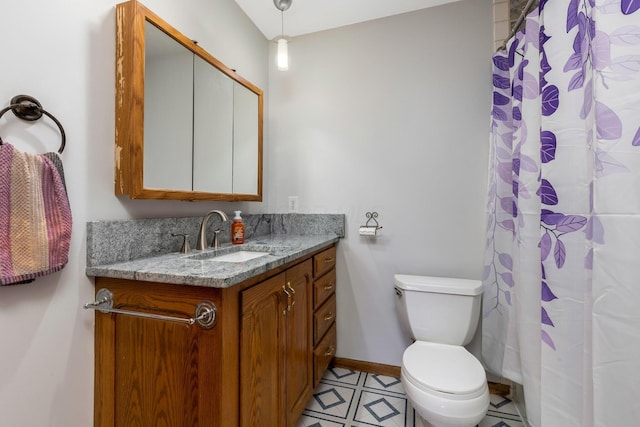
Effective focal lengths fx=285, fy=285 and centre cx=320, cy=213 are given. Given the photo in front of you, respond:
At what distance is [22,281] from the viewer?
0.79 metres

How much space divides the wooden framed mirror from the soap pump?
124 mm

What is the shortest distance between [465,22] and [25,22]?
2.13 m

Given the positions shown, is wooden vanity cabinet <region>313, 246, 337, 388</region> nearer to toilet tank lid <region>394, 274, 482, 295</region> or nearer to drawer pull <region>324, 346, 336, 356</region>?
drawer pull <region>324, 346, 336, 356</region>

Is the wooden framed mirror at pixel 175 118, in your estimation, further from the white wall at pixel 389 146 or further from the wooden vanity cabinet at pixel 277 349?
the wooden vanity cabinet at pixel 277 349

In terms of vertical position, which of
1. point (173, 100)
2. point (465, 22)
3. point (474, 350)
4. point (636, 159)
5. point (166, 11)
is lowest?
point (474, 350)

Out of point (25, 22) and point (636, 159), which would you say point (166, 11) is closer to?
point (25, 22)

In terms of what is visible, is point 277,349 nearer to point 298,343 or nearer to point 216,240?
point 298,343

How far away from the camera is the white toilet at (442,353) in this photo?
1151mm

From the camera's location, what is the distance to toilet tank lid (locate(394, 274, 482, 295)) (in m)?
1.59

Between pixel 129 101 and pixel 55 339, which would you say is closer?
pixel 55 339

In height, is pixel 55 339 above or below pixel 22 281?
below

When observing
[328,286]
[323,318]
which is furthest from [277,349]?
[328,286]

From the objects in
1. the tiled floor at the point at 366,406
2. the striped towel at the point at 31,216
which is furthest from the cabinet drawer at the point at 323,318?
the striped towel at the point at 31,216

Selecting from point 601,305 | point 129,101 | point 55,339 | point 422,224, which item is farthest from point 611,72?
point 55,339
